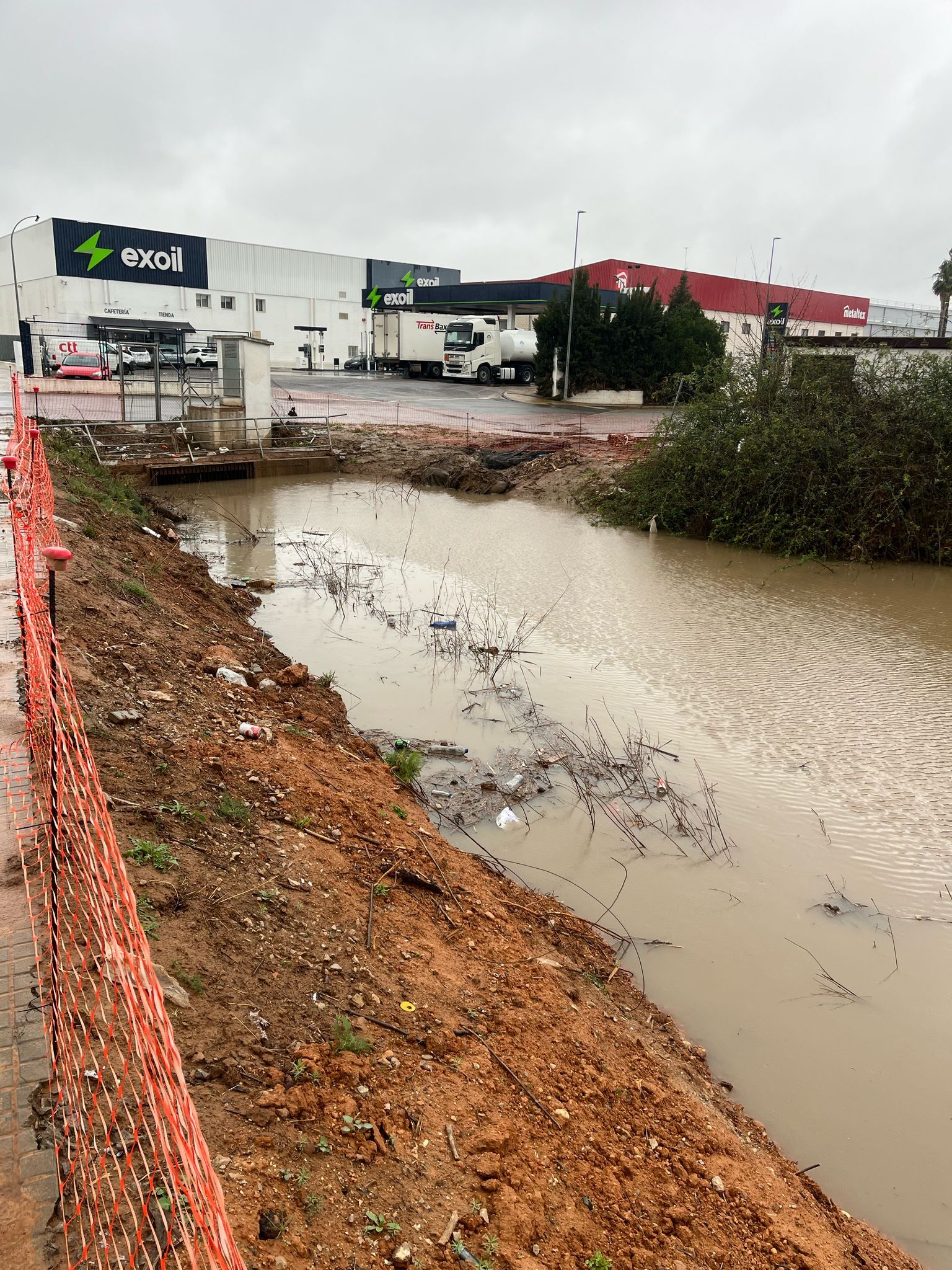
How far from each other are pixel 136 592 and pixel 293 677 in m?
2.11

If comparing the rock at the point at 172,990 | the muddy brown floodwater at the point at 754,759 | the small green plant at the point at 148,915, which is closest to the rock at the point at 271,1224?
the rock at the point at 172,990

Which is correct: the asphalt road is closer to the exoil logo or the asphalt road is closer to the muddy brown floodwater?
the exoil logo

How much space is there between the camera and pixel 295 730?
22.8ft

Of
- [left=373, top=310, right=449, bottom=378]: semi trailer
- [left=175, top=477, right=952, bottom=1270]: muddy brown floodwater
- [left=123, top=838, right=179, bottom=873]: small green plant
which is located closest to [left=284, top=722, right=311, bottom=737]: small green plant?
[left=175, top=477, right=952, bottom=1270]: muddy brown floodwater

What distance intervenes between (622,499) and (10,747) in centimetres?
1615

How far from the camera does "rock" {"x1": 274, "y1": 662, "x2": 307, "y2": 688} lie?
8.40m

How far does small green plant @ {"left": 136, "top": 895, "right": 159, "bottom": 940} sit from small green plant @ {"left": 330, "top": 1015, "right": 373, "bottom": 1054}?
85cm

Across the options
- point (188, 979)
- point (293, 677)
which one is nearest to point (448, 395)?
point (293, 677)

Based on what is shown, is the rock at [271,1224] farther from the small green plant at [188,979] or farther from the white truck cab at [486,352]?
the white truck cab at [486,352]

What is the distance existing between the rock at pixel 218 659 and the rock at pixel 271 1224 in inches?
216

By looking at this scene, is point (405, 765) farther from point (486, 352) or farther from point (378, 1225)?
point (486, 352)

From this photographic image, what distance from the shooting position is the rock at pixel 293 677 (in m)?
8.40

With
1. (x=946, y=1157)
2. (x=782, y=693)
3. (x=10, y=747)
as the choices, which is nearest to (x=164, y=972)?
(x=10, y=747)

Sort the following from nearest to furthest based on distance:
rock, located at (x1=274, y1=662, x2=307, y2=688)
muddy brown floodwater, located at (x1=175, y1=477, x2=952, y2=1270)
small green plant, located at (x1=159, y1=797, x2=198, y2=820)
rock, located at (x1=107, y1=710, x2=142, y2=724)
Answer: muddy brown floodwater, located at (x1=175, y1=477, x2=952, y2=1270), small green plant, located at (x1=159, y1=797, x2=198, y2=820), rock, located at (x1=107, y1=710, x2=142, y2=724), rock, located at (x1=274, y1=662, x2=307, y2=688)
